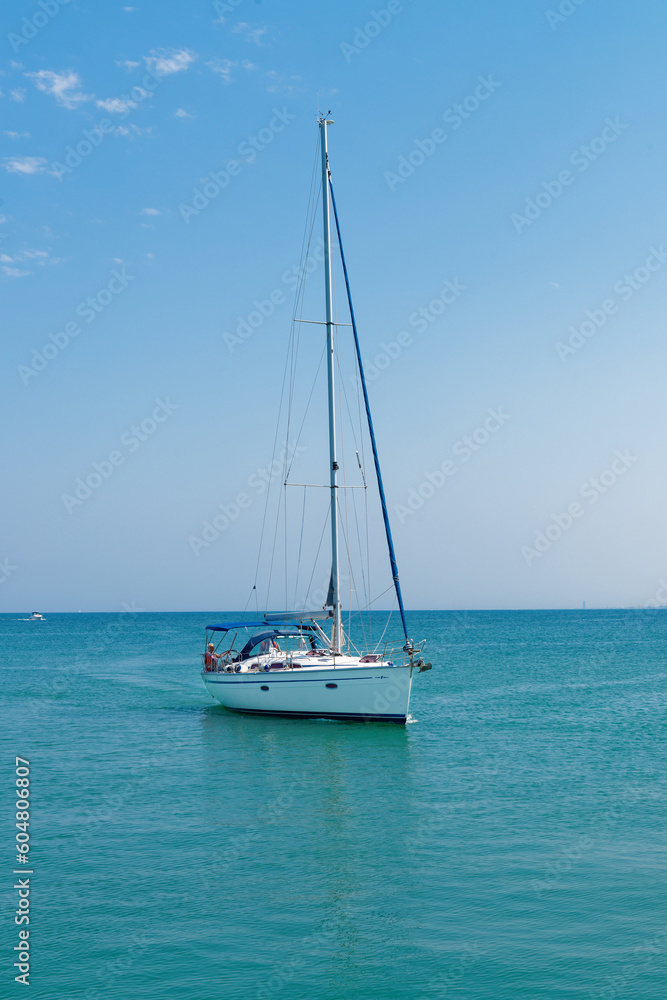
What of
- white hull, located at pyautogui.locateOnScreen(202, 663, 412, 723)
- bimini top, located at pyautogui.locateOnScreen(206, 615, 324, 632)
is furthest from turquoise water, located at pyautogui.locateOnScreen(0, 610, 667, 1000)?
bimini top, located at pyautogui.locateOnScreen(206, 615, 324, 632)

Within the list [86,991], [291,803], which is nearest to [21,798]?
[291,803]

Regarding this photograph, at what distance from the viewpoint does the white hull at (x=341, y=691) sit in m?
28.9

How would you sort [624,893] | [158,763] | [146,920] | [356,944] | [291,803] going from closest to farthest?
[356,944], [146,920], [624,893], [291,803], [158,763]

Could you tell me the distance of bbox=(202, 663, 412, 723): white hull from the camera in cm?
2886

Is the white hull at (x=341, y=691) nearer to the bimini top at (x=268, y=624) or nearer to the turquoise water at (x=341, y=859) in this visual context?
the turquoise water at (x=341, y=859)

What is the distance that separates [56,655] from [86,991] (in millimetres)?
72887

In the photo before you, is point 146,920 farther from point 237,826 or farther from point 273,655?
point 273,655

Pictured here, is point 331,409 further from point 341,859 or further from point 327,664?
point 341,859

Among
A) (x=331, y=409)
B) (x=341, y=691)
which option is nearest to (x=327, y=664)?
(x=341, y=691)

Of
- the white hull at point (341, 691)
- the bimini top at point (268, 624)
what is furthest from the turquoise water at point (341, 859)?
the bimini top at point (268, 624)

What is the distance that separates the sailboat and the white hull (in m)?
0.03

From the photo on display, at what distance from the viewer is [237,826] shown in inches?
713

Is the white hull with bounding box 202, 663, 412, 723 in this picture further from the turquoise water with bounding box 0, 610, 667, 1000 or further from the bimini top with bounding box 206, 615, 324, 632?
the bimini top with bounding box 206, 615, 324, 632

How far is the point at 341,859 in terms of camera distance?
625 inches
